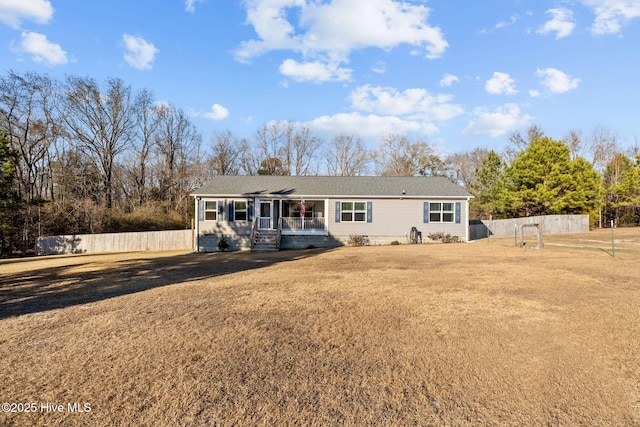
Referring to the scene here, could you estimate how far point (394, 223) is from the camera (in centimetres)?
2012

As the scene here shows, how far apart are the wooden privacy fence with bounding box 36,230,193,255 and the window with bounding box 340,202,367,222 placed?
1048 centimetres

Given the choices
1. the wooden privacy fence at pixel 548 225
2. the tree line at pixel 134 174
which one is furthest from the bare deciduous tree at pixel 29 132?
the wooden privacy fence at pixel 548 225

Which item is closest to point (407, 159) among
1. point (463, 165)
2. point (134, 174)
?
point (463, 165)

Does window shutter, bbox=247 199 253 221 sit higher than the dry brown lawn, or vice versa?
window shutter, bbox=247 199 253 221

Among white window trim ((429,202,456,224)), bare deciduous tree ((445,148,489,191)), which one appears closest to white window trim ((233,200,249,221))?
white window trim ((429,202,456,224))

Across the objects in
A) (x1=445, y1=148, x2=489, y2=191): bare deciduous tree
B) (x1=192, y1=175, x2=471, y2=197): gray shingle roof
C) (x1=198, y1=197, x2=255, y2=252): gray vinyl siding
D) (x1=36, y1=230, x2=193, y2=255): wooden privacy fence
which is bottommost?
(x1=36, y1=230, x2=193, y2=255): wooden privacy fence

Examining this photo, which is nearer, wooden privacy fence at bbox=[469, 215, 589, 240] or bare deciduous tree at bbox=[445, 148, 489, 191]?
wooden privacy fence at bbox=[469, 215, 589, 240]

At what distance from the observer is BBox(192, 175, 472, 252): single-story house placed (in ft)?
64.6

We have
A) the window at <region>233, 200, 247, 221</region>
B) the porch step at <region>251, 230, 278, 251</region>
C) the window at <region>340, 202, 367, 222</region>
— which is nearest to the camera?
the porch step at <region>251, 230, 278, 251</region>

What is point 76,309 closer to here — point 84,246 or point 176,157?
point 84,246

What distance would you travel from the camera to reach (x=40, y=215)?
22.7 meters

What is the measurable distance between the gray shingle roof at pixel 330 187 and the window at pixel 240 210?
0.57 meters

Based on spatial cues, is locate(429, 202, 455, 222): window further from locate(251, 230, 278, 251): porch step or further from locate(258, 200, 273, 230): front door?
locate(258, 200, 273, 230): front door

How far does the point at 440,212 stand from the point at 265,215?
36.1 ft
